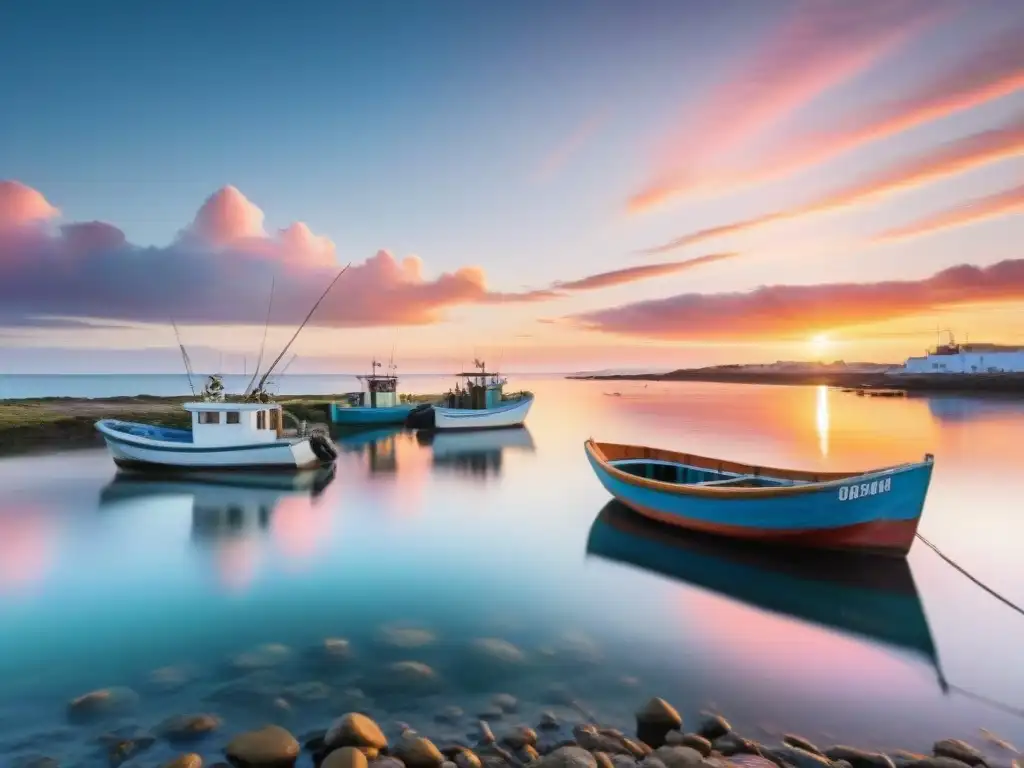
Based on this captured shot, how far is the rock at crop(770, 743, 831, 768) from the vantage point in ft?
19.9

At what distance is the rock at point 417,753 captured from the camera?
589 cm

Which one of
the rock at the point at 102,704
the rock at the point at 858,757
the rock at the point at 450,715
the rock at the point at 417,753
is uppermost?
the rock at the point at 417,753

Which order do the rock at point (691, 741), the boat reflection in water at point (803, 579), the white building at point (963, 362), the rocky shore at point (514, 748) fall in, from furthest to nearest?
the white building at point (963, 362)
the boat reflection in water at point (803, 579)
the rock at point (691, 741)
the rocky shore at point (514, 748)

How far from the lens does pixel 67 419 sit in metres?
39.2

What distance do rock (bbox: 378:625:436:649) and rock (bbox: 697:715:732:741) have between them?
4.51 meters

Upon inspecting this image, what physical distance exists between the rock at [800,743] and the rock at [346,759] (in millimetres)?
4724

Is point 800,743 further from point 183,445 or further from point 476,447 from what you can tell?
point 476,447

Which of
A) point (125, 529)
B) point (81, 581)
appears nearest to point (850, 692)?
point (81, 581)

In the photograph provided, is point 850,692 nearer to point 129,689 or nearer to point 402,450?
point 129,689

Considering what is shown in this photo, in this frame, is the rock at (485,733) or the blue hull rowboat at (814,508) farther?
the blue hull rowboat at (814,508)

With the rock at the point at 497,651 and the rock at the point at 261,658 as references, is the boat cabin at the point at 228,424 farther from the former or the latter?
the rock at the point at 497,651

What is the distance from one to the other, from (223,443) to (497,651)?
18600 millimetres

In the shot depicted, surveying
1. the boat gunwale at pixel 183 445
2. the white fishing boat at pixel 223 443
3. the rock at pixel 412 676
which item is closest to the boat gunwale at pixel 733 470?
the rock at pixel 412 676

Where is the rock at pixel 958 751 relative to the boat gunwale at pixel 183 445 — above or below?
below
